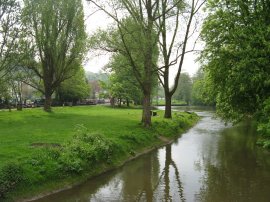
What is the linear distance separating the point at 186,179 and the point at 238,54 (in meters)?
11.1

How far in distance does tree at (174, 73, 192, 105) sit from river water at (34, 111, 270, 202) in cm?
11738

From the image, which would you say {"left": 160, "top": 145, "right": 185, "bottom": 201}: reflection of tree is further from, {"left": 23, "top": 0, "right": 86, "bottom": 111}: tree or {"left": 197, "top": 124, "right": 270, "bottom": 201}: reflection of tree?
{"left": 23, "top": 0, "right": 86, "bottom": 111}: tree

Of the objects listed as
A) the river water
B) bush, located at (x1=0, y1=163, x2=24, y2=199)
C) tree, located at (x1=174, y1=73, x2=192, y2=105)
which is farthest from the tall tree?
tree, located at (x1=174, y1=73, x2=192, y2=105)

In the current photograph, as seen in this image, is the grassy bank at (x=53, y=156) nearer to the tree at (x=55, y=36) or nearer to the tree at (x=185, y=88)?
the tree at (x=55, y=36)

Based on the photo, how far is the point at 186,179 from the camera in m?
18.6

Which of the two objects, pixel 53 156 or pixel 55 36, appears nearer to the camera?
pixel 53 156

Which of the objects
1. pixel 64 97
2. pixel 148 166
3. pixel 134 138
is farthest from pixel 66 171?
pixel 64 97

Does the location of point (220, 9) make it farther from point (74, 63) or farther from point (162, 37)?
point (74, 63)

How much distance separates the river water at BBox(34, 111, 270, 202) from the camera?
15602 millimetres

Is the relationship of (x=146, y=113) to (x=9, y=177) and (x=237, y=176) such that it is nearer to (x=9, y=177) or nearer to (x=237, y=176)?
(x=237, y=176)

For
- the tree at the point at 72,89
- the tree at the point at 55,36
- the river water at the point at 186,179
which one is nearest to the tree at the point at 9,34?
the tree at the point at 55,36

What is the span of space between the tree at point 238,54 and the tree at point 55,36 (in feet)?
60.4

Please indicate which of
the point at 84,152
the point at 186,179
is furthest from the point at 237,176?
the point at 84,152

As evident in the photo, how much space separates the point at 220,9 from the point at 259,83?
6.75 meters
